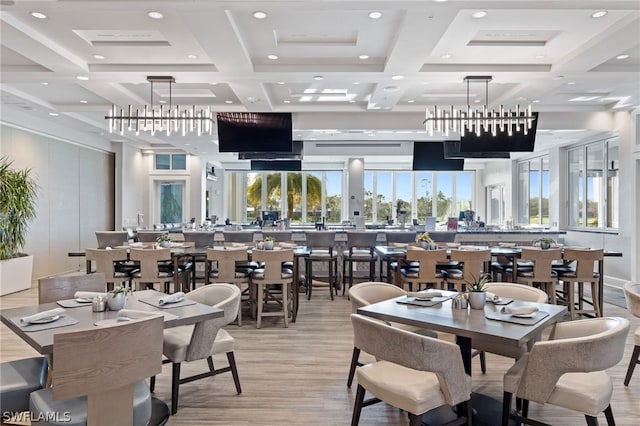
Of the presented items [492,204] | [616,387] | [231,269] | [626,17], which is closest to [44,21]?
[231,269]

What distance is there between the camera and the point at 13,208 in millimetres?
6871

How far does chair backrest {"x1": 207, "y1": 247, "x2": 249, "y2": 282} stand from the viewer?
5281 millimetres

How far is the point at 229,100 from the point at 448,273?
14.8ft

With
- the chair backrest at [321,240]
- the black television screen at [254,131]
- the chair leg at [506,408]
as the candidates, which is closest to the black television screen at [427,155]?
the black television screen at [254,131]

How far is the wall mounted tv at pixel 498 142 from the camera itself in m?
7.55

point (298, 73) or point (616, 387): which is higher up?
point (298, 73)

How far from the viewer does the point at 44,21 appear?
413 centimetres

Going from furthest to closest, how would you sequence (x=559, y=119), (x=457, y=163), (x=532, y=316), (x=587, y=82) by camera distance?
(x=457, y=163) < (x=559, y=119) < (x=587, y=82) < (x=532, y=316)

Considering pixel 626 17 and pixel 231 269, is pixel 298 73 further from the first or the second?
pixel 626 17

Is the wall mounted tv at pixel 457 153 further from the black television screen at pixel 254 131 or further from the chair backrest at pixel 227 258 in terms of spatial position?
the chair backrest at pixel 227 258

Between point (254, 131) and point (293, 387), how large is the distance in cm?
487

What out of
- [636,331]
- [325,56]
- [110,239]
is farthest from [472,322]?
[110,239]

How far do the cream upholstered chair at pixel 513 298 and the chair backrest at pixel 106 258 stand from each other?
4.39 meters

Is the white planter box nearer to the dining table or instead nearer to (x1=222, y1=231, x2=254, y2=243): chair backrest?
(x1=222, y1=231, x2=254, y2=243): chair backrest
